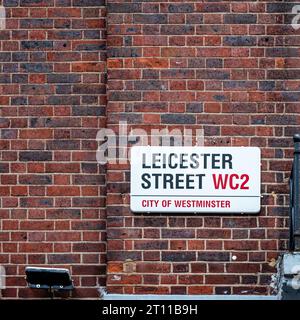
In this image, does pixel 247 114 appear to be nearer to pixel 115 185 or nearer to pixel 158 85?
pixel 158 85

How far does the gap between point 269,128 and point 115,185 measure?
1.18 m

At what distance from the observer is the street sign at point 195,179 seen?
4.93m

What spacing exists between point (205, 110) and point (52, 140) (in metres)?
1.15

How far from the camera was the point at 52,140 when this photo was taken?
5.13m

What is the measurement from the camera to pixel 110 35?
5.06 meters

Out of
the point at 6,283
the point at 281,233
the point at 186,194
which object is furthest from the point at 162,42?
A: the point at 6,283

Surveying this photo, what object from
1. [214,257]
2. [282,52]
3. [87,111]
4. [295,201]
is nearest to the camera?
[295,201]

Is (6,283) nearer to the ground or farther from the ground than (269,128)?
nearer to the ground

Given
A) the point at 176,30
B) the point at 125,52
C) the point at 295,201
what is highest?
the point at 176,30

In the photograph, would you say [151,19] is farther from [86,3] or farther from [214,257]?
[214,257]

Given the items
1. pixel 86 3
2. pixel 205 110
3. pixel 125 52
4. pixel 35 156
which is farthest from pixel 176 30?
pixel 35 156

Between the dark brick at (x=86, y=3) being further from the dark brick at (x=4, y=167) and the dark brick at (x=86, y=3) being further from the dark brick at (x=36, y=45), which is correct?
the dark brick at (x=4, y=167)

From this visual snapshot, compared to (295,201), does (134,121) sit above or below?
above

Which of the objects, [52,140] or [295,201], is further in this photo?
[52,140]
